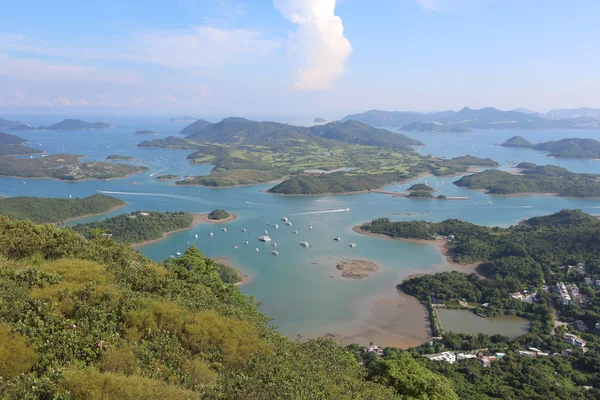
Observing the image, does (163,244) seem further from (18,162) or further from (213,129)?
(213,129)

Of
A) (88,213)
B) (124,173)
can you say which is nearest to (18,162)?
(124,173)

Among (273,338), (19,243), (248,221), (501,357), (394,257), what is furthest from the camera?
(248,221)

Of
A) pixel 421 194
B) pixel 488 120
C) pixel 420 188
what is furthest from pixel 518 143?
pixel 488 120

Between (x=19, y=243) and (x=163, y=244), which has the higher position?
(x=19, y=243)

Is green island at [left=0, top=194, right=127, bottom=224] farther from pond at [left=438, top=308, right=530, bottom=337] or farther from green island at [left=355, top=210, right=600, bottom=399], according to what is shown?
pond at [left=438, top=308, right=530, bottom=337]

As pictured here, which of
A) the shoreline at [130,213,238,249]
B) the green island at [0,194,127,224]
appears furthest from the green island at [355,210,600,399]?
the green island at [0,194,127,224]

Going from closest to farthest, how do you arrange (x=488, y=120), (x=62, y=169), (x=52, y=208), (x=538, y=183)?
(x=52, y=208), (x=538, y=183), (x=62, y=169), (x=488, y=120)

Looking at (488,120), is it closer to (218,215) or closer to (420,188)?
(420,188)
